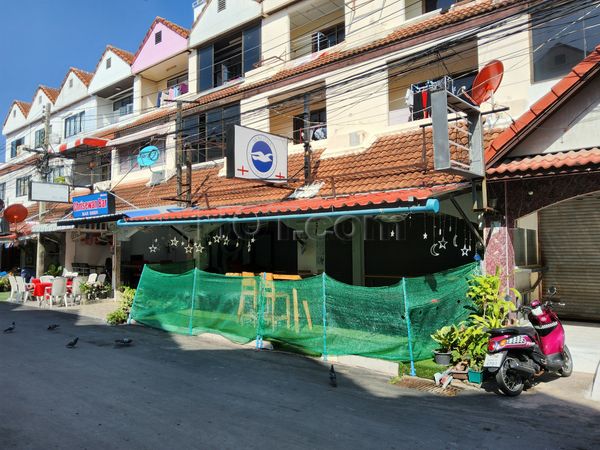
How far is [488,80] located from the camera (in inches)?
413

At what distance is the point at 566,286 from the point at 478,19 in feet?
23.1

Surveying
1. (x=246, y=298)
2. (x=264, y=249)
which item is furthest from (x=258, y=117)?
(x=246, y=298)

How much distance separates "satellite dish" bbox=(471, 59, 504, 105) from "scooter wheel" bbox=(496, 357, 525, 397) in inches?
261

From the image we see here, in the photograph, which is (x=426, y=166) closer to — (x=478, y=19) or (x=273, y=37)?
(x=478, y=19)

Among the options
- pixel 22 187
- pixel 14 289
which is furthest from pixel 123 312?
pixel 22 187

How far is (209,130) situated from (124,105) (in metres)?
10.4

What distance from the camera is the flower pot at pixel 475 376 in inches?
265

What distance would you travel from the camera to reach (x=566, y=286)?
11.1 meters

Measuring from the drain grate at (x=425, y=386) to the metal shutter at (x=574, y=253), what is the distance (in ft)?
19.5

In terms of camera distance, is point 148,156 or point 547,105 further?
point 148,156

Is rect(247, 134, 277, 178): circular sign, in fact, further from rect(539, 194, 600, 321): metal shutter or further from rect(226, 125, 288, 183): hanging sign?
rect(539, 194, 600, 321): metal shutter

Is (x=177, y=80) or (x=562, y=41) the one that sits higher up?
(x=177, y=80)

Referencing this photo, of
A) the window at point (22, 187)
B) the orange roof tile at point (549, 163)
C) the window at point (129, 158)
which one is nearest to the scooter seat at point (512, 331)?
the orange roof tile at point (549, 163)

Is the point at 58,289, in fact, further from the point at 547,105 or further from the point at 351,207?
the point at 547,105
